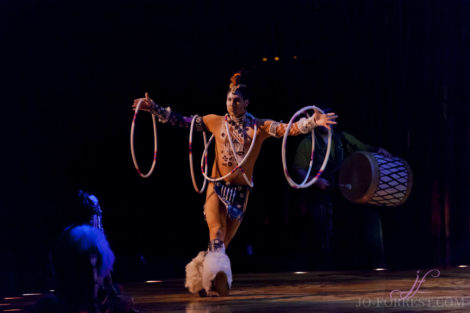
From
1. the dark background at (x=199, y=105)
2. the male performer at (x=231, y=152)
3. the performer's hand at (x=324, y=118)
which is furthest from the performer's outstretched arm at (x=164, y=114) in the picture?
the dark background at (x=199, y=105)

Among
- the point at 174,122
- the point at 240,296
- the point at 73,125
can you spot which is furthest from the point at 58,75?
the point at 240,296

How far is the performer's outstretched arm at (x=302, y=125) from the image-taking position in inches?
203

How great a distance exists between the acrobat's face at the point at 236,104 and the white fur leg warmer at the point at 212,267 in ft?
3.45

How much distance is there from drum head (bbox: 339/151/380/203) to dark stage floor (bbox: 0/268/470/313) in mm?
758

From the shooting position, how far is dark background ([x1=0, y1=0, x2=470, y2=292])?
23.5 feet

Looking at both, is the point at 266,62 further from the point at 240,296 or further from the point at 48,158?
the point at 240,296

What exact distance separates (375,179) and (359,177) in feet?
0.67

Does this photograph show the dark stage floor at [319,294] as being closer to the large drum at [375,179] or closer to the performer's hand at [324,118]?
the large drum at [375,179]

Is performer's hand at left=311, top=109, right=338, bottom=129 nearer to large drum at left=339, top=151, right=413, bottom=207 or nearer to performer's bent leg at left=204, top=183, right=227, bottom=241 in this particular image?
performer's bent leg at left=204, top=183, right=227, bottom=241

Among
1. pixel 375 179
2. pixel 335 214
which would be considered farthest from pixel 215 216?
pixel 335 214

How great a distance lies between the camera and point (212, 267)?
523 cm

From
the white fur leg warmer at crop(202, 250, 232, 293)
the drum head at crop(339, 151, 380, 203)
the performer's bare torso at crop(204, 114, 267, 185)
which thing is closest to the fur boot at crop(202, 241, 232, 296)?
the white fur leg warmer at crop(202, 250, 232, 293)

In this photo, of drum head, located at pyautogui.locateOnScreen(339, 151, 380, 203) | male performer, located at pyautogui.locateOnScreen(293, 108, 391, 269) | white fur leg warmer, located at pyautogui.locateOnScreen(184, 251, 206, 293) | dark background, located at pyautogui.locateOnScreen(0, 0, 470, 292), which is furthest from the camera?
male performer, located at pyautogui.locateOnScreen(293, 108, 391, 269)

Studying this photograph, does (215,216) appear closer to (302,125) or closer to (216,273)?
(216,273)
